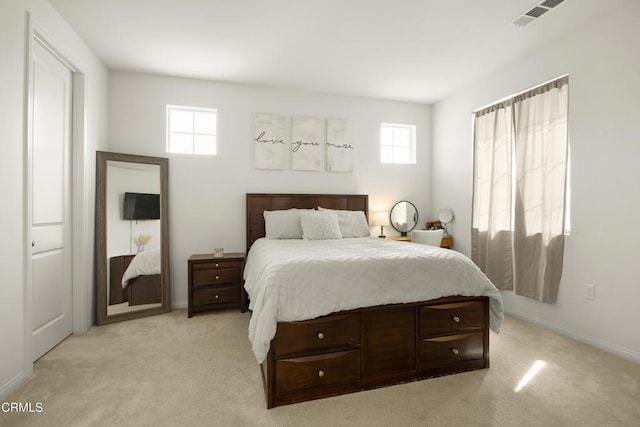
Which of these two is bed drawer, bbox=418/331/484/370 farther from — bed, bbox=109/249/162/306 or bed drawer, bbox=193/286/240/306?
bed, bbox=109/249/162/306

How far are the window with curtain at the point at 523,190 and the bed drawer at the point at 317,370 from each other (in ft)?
7.12

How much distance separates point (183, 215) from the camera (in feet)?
12.0

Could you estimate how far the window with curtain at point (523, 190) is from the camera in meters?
2.86

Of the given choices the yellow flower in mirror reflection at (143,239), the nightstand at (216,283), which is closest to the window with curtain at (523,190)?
the nightstand at (216,283)

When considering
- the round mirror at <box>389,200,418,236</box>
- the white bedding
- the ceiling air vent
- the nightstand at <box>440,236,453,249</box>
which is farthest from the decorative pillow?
the ceiling air vent

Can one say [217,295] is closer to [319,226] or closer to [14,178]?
[319,226]

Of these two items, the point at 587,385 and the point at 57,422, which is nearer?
the point at 57,422

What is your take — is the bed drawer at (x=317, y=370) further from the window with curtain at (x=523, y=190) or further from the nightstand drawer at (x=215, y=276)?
the window with curtain at (x=523, y=190)

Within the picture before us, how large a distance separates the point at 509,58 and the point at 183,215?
3963mm

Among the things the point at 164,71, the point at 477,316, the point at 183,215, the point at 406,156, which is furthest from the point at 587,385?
the point at 164,71

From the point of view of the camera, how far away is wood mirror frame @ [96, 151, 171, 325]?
10.00 ft

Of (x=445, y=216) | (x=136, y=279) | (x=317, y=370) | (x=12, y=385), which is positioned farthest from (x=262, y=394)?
(x=445, y=216)

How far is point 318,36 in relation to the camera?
282cm

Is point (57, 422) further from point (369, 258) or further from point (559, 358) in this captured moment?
point (559, 358)
